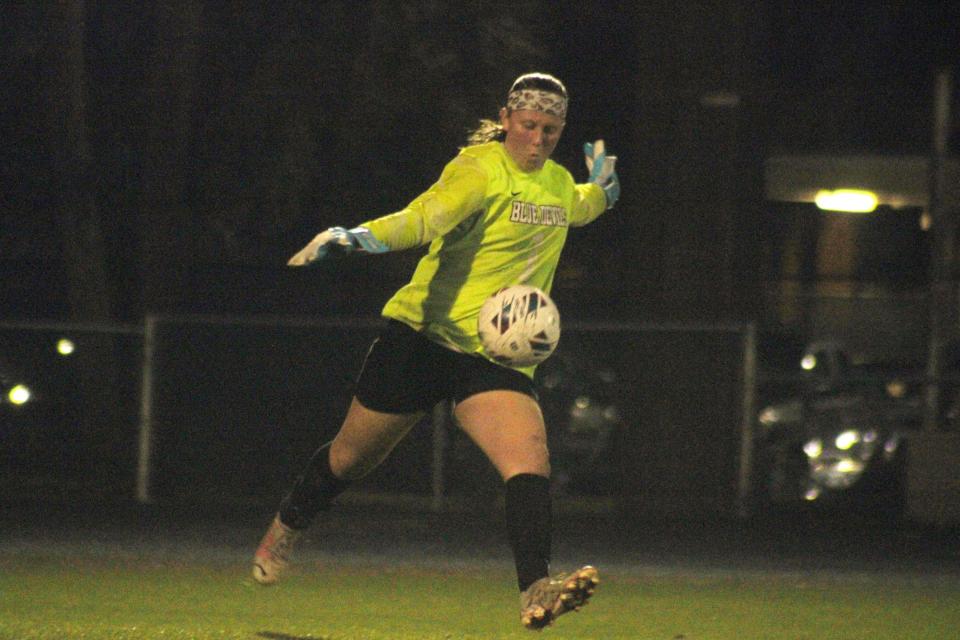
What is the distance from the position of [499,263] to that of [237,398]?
7.44 m

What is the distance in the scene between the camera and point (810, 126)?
2161cm

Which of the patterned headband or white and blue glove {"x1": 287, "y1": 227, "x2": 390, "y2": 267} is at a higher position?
the patterned headband

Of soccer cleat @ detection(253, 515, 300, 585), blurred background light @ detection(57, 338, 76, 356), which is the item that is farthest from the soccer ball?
blurred background light @ detection(57, 338, 76, 356)

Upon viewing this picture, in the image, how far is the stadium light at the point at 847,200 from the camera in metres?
19.9

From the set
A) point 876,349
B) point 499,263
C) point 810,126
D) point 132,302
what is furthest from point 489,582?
point 810,126

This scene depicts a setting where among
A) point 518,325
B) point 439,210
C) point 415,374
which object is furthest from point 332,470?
point 439,210

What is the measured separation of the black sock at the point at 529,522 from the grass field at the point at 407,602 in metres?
1.18

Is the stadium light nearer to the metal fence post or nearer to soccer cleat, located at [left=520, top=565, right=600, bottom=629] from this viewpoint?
the metal fence post

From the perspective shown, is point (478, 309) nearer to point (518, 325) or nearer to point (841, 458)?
point (518, 325)

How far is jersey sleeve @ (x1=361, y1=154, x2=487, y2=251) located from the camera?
6305mm

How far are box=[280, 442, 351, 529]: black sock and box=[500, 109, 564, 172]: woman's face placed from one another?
1.43m

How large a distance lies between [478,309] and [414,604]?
7.86 feet

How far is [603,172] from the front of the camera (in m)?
7.83

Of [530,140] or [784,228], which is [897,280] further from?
[530,140]
